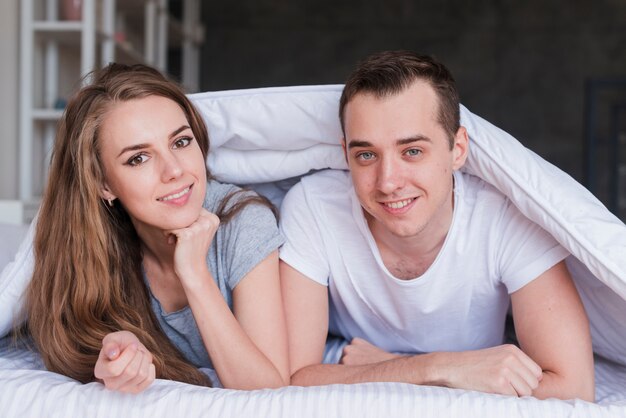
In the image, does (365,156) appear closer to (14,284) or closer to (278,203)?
(278,203)

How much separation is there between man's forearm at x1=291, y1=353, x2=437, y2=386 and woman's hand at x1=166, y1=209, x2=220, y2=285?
0.25 m

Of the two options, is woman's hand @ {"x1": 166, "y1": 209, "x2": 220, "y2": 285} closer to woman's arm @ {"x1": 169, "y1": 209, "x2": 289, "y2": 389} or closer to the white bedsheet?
woman's arm @ {"x1": 169, "y1": 209, "x2": 289, "y2": 389}

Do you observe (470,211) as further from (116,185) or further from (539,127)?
(539,127)

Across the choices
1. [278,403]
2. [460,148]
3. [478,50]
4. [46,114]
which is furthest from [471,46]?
[278,403]

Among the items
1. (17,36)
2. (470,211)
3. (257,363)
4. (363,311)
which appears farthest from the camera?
(17,36)

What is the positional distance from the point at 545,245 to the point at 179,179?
2.08ft

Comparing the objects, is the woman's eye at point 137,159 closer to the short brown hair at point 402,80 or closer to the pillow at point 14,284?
the pillow at point 14,284

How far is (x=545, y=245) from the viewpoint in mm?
1260

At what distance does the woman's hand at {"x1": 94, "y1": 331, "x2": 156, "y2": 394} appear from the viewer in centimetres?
95

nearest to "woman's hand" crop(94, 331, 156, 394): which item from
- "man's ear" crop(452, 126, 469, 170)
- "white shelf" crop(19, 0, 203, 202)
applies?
"man's ear" crop(452, 126, 469, 170)

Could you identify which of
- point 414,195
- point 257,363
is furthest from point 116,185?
point 414,195

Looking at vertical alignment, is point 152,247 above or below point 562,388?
above

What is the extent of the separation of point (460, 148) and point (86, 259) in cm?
70

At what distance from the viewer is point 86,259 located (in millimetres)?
1310
